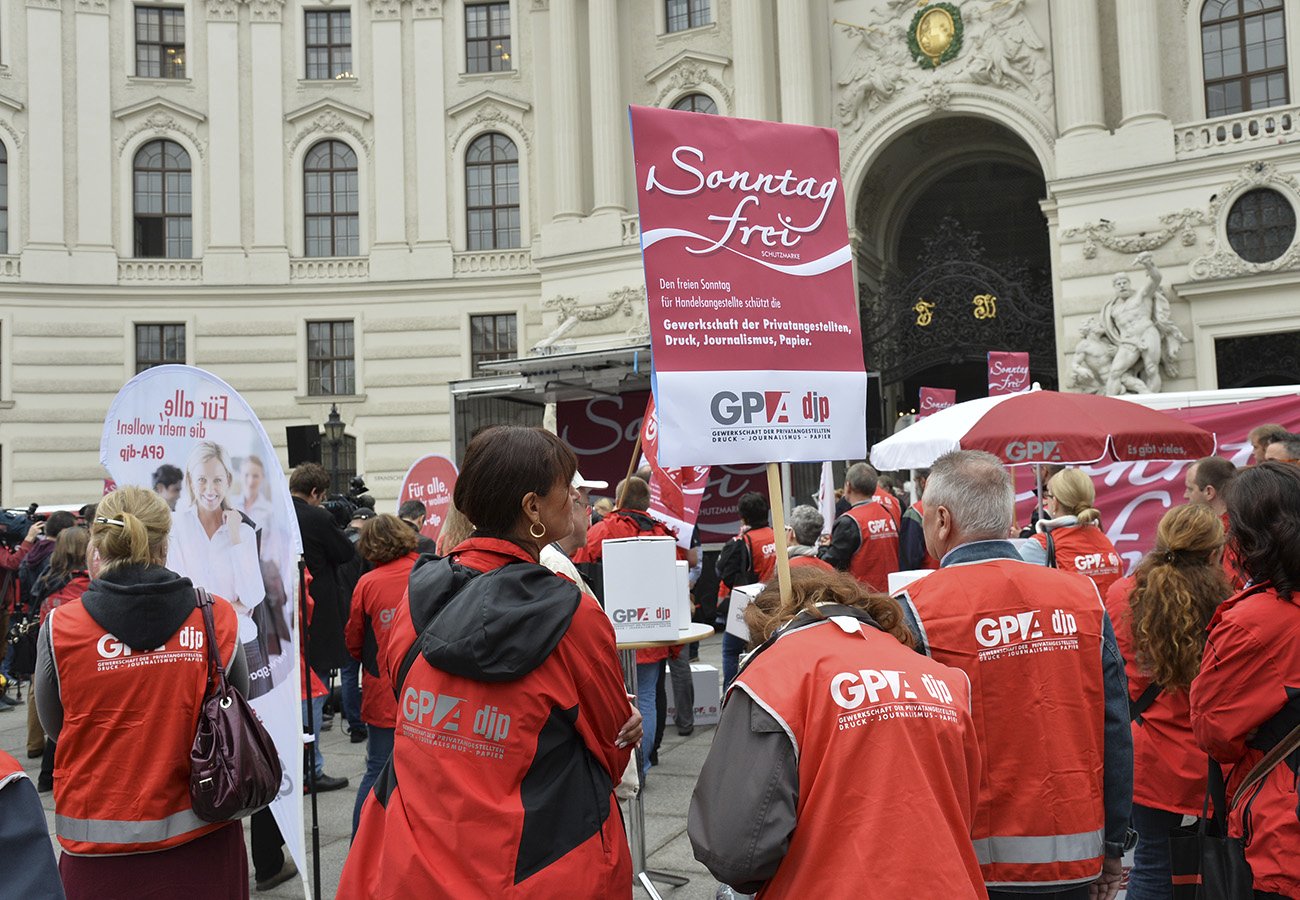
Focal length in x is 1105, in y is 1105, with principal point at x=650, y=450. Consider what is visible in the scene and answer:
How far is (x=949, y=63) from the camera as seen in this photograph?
25.4 meters

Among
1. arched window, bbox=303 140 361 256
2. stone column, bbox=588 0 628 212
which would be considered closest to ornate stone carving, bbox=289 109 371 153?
arched window, bbox=303 140 361 256

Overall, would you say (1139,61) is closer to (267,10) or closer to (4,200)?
(267,10)

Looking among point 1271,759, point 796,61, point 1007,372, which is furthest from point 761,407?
point 796,61

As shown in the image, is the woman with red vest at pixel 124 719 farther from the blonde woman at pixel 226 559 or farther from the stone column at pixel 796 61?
the stone column at pixel 796 61

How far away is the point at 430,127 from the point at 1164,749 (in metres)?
29.0

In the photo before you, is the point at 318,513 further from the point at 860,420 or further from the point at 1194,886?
the point at 1194,886

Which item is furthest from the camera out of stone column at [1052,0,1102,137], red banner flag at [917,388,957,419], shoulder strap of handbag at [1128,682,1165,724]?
stone column at [1052,0,1102,137]

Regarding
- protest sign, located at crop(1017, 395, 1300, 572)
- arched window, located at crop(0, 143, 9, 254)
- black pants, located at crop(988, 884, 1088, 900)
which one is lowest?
black pants, located at crop(988, 884, 1088, 900)

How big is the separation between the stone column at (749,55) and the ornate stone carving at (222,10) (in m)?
13.8

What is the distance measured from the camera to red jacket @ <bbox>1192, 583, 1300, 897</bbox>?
9.80 feet

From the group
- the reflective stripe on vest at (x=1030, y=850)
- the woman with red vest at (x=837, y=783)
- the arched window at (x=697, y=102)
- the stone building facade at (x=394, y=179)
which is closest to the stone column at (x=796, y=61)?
the stone building facade at (x=394, y=179)

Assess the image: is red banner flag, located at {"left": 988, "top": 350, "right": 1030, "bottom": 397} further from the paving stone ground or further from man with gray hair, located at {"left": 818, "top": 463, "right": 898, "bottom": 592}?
the paving stone ground

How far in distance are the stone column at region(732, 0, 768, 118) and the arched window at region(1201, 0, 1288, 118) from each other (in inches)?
378

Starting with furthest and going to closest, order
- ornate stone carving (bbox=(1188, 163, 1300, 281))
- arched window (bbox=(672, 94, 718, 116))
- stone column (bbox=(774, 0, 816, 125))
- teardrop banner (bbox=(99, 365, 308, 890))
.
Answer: arched window (bbox=(672, 94, 718, 116)), stone column (bbox=(774, 0, 816, 125)), ornate stone carving (bbox=(1188, 163, 1300, 281)), teardrop banner (bbox=(99, 365, 308, 890))
